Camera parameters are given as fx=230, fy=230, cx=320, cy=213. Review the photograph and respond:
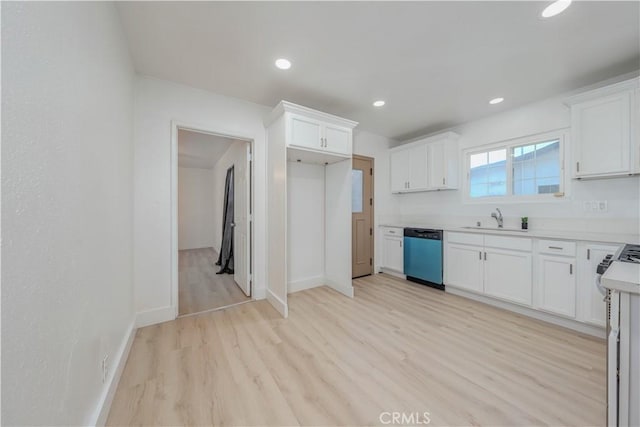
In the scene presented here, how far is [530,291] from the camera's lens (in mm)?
2486

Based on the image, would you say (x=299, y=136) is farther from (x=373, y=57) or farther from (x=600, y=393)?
(x=600, y=393)

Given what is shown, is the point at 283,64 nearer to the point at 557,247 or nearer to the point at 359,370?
the point at 359,370

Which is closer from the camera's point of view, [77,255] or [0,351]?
[0,351]

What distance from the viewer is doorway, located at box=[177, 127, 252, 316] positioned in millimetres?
3047

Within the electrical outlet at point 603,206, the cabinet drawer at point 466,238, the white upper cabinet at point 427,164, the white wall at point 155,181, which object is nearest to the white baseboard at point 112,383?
the white wall at point 155,181

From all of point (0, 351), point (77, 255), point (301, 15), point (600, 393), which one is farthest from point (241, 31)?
point (600, 393)

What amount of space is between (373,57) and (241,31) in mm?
1151

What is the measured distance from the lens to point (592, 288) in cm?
213

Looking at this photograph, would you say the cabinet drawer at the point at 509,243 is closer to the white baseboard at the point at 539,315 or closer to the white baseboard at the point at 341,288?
the white baseboard at the point at 539,315

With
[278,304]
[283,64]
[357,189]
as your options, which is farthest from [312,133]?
[278,304]

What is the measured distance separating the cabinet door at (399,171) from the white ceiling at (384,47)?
4.23 feet

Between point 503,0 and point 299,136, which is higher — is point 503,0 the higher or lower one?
the higher one

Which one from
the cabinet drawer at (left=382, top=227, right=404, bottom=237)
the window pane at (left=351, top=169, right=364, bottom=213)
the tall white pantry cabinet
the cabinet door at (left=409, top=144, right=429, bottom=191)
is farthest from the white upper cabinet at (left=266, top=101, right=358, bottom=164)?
the cabinet drawer at (left=382, top=227, right=404, bottom=237)

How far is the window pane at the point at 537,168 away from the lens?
9.22 feet
